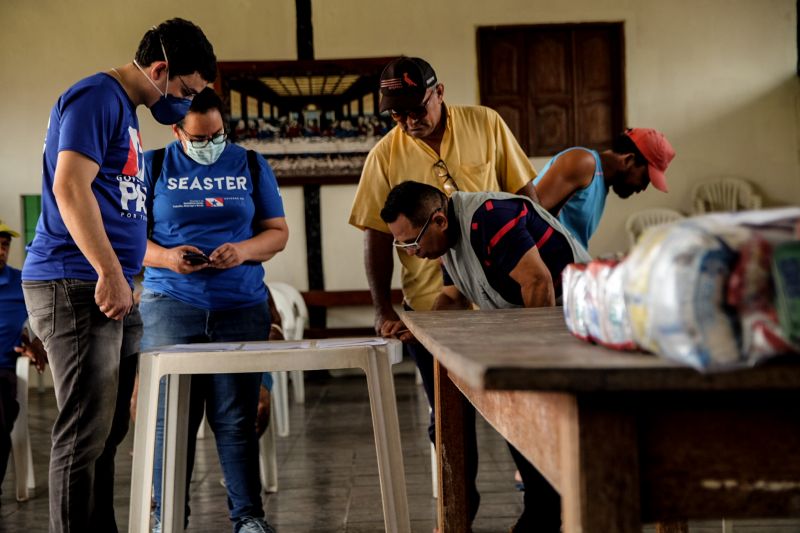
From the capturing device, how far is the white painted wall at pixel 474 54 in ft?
20.9

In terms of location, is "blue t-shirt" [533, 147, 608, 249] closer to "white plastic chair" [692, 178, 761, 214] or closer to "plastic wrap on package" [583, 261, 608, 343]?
"plastic wrap on package" [583, 261, 608, 343]

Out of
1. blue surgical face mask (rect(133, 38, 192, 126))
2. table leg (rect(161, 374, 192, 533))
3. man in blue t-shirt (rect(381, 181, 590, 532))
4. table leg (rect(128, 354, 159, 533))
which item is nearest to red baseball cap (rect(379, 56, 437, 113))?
man in blue t-shirt (rect(381, 181, 590, 532))

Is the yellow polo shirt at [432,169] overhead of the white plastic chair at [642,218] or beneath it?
overhead

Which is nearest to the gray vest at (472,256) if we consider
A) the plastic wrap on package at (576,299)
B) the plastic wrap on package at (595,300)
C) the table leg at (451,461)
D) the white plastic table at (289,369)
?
the table leg at (451,461)

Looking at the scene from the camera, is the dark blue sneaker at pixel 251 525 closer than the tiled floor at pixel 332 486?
Yes

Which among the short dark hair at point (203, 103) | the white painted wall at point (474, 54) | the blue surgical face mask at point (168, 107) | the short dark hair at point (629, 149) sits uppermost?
the white painted wall at point (474, 54)

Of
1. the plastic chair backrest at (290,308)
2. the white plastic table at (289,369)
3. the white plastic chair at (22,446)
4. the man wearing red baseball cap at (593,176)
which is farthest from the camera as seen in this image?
the plastic chair backrest at (290,308)

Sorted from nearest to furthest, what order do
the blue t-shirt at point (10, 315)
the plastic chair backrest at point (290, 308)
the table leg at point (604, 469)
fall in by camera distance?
the table leg at point (604, 469) → the blue t-shirt at point (10, 315) → the plastic chair backrest at point (290, 308)

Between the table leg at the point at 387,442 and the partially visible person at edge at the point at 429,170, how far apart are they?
68 centimetres

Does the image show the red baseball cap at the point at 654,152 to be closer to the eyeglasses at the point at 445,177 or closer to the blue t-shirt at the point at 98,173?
the eyeglasses at the point at 445,177

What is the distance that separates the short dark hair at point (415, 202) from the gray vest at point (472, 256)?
6 centimetres

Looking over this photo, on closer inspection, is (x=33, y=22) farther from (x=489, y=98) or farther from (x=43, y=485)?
(x=43, y=485)

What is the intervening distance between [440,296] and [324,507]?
0.96 metres

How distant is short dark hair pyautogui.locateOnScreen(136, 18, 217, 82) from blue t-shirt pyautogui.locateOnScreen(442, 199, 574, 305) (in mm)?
704
